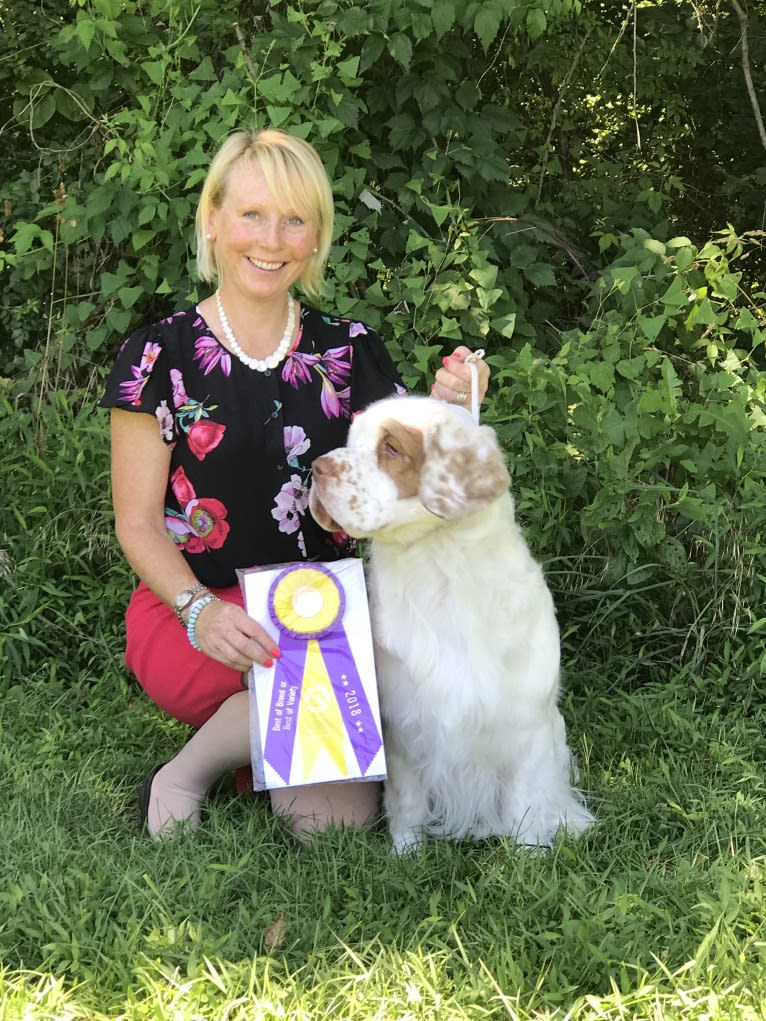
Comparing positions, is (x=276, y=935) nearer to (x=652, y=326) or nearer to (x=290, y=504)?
(x=290, y=504)

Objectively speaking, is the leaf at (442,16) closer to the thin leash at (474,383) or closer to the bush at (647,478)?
the bush at (647,478)

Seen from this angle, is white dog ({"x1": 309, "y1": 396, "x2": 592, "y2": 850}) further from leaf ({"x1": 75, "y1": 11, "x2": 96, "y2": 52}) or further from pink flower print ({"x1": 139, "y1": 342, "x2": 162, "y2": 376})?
leaf ({"x1": 75, "y1": 11, "x2": 96, "y2": 52})

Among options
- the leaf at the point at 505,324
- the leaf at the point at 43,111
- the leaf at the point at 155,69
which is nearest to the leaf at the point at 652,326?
the leaf at the point at 505,324

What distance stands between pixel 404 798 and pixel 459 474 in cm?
88

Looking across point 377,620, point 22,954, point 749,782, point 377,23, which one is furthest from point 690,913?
point 377,23

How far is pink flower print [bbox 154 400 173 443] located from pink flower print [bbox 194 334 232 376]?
131 millimetres

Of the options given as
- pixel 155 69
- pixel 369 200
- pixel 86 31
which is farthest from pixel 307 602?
pixel 86 31

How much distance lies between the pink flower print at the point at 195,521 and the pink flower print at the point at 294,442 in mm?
211

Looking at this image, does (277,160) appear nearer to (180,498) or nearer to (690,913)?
(180,498)

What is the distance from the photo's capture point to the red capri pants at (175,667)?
2734 mm

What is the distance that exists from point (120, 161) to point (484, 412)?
1640 mm

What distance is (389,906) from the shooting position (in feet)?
7.23

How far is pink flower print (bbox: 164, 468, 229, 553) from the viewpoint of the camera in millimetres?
2766

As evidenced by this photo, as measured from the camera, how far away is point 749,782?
2.72m
